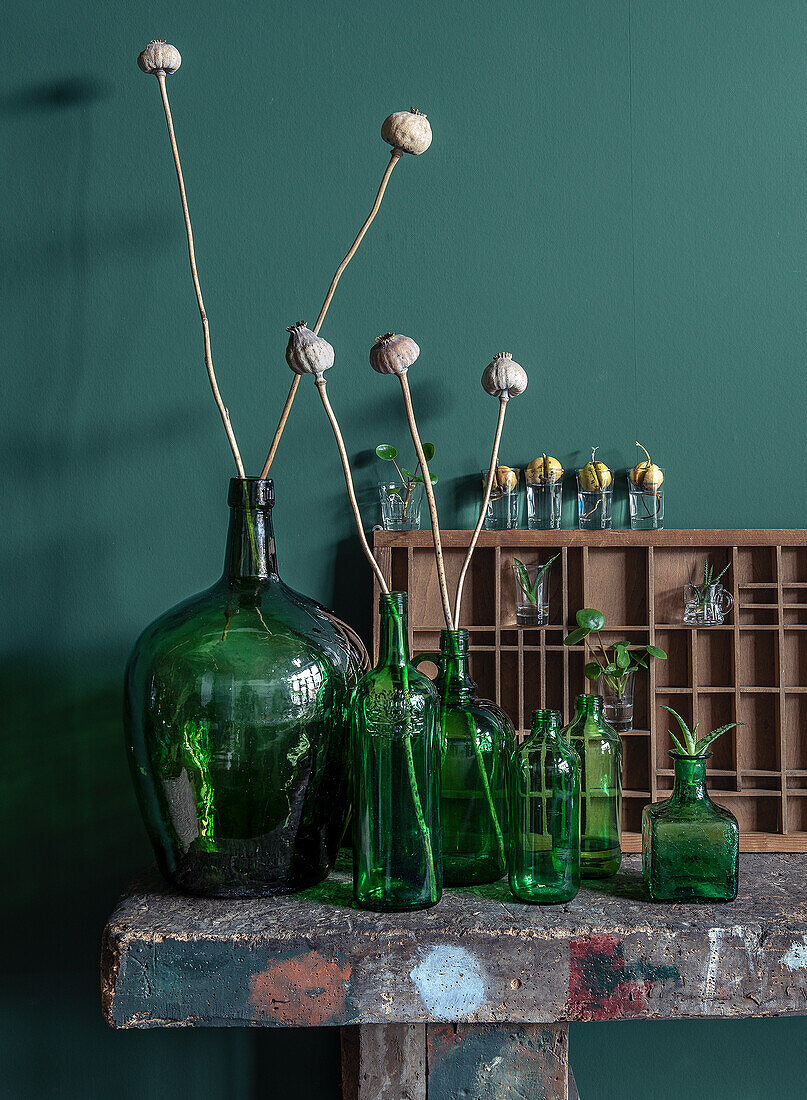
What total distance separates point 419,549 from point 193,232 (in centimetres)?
57

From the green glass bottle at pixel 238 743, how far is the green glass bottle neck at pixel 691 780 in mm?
371

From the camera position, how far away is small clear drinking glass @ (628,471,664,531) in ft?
4.01

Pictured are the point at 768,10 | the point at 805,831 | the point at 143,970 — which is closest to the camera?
the point at 143,970

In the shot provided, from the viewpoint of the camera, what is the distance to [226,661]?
91 centimetres

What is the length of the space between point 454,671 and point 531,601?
221mm

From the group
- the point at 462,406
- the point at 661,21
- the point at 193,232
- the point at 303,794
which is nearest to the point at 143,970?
the point at 303,794

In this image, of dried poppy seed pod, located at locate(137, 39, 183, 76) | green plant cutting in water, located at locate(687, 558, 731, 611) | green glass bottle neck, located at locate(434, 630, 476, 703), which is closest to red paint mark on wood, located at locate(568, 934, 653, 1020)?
green glass bottle neck, located at locate(434, 630, 476, 703)

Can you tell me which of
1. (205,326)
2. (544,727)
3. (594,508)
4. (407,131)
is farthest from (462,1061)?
(407,131)

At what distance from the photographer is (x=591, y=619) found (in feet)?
3.76

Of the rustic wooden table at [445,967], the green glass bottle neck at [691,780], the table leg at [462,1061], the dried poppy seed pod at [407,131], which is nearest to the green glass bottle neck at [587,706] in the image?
the green glass bottle neck at [691,780]

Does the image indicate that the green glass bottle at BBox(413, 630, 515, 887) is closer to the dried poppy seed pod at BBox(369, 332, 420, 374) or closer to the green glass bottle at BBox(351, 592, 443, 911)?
the green glass bottle at BBox(351, 592, 443, 911)

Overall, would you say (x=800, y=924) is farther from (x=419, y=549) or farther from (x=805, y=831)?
(x=419, y=549)

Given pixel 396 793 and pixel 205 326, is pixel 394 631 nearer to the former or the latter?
pixel 396 793

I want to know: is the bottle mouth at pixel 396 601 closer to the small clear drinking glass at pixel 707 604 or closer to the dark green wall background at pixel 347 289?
the dark green wall background at pixel 347 289
